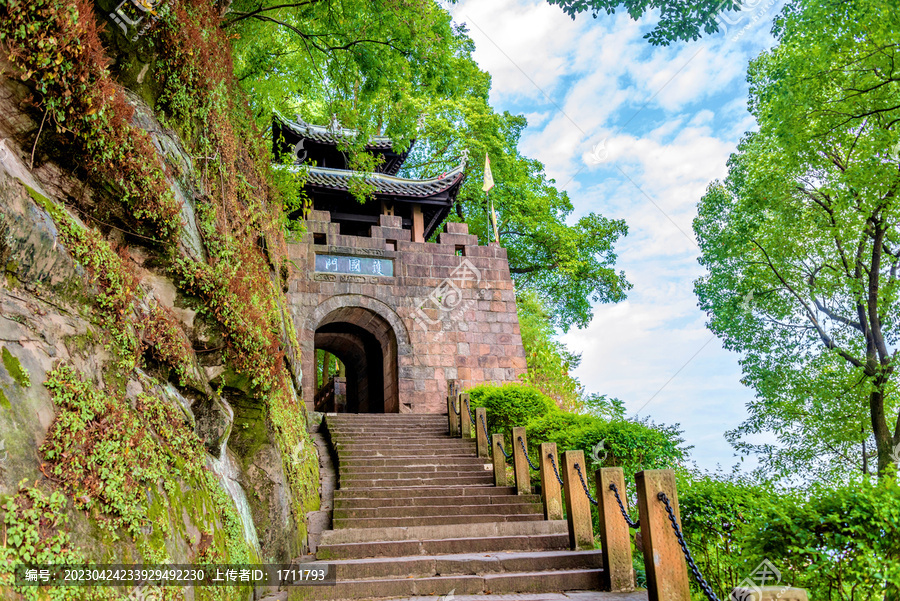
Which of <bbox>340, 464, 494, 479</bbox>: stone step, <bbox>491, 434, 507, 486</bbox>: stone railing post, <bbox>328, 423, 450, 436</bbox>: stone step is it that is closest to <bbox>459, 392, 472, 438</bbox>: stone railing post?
<bbox>328, 423, 450, 436</bbox>: stone step

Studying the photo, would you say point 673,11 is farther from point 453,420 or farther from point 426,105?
point 426,105

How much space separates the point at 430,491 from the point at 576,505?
8.34ft

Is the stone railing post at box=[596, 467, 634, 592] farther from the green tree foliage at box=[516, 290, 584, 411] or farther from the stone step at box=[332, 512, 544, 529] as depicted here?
the green tree foliage at box=[516, 290, 584, 411]

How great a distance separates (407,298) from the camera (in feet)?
45.3

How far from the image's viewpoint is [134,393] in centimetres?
343

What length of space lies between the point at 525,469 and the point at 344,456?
2.94 metres

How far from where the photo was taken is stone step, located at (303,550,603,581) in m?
5.06

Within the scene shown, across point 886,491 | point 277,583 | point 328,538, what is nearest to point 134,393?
point 277,583

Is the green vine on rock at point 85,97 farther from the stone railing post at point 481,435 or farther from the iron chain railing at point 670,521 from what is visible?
the stone railing post at point 481,435

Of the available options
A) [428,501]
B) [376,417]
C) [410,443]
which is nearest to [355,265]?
[376,417]

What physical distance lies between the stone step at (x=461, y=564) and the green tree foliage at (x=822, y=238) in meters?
8.18

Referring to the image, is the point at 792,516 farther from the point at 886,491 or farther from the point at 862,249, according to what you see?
the point at 862,249

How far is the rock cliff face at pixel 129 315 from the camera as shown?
2.66 metres

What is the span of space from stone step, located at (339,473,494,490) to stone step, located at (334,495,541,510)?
1.27ft
